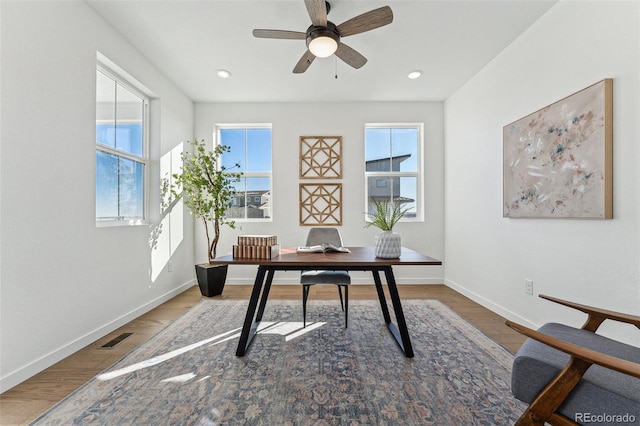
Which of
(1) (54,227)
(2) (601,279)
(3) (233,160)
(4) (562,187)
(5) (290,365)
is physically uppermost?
(3) (233,160)

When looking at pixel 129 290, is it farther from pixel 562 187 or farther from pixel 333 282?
pixel 562 187

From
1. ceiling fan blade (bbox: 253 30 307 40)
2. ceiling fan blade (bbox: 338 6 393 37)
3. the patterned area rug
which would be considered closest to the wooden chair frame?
the patterned area rug

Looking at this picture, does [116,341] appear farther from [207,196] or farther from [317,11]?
[317,11]

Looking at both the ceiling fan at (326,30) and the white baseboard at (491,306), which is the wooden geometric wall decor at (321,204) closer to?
the white baseboard at (491,306)

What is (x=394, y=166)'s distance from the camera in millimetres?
4129

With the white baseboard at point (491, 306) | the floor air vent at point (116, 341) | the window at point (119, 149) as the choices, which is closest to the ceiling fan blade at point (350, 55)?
the window at point (119, 149)

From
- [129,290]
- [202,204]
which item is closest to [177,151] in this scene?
[202,204]

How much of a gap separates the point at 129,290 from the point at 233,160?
2.19 metres

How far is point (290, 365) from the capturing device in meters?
1.81

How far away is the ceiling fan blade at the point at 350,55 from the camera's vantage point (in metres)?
2.16

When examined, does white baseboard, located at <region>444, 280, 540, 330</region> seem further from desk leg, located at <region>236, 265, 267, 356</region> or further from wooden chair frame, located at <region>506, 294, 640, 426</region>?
desk leg, located at <region>236, 265, 267, 356</region>

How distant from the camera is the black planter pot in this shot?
334 centimetres

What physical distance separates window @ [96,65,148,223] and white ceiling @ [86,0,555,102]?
477 millimetres

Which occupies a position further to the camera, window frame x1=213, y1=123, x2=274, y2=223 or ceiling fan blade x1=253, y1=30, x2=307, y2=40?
window frame x1=213, y1=123, x2=274, y2=223
